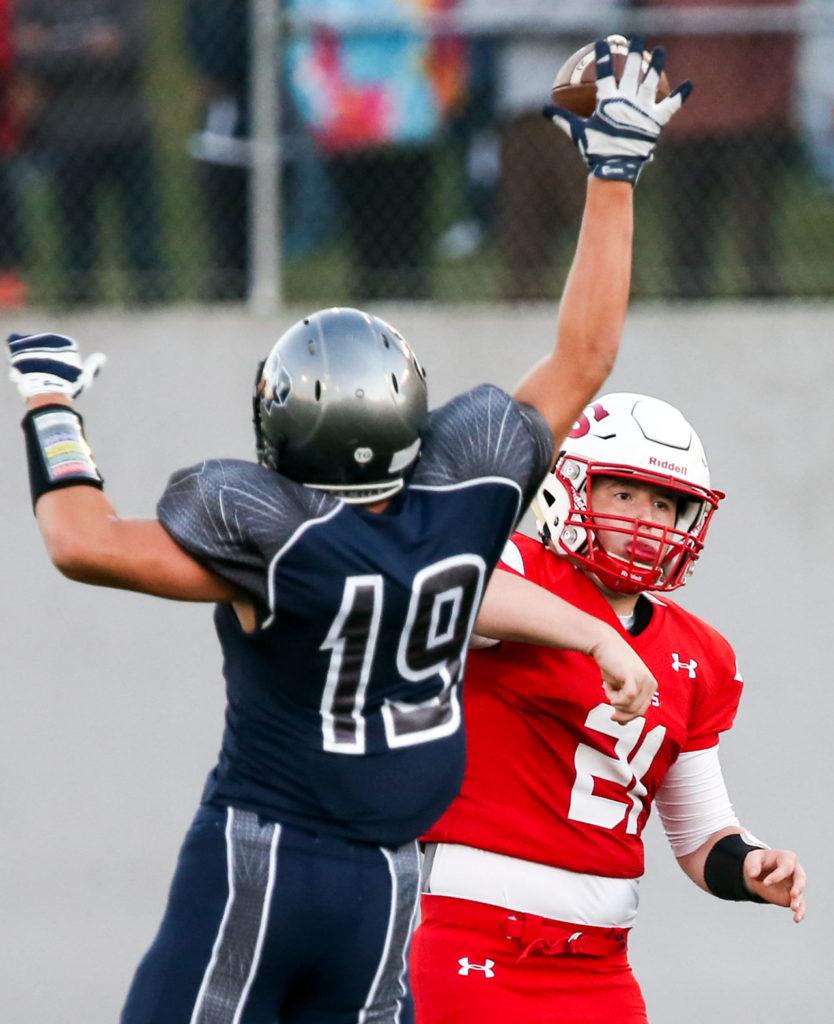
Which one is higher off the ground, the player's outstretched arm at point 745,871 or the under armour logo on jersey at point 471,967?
the player's outstretched arm at point 745,871

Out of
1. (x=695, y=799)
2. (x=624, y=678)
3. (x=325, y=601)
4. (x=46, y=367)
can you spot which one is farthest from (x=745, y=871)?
(x=46, y=367)

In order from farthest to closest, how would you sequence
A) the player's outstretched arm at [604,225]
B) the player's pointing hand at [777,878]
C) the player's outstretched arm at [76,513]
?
the player's pointing hand at [777,878], the player's outstretched arm at [604,225], the player's outstretched arm at [76,513]

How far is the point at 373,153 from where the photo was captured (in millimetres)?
5535

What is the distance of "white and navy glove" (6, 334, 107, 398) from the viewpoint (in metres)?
2.34

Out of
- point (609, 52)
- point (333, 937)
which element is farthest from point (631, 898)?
point (609, 52)

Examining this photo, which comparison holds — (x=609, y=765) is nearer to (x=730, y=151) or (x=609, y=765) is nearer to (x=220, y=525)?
(x=220, y=525)

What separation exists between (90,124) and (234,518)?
365 centimetres

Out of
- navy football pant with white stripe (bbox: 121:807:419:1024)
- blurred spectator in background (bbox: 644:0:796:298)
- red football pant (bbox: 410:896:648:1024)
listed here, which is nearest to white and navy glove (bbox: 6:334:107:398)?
navy football pant with white stripe (bbox: 121:807:419:1024)

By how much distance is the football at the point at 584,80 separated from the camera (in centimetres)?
253

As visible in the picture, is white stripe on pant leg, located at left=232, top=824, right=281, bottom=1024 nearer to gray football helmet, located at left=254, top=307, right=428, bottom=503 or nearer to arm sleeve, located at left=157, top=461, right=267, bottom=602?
arm sleeve, located at left=157, top=461, right=267, bottom=602

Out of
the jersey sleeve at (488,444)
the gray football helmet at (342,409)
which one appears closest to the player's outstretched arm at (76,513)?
the gray football helmet at (342,409)

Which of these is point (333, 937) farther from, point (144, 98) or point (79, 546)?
point (144, 98)

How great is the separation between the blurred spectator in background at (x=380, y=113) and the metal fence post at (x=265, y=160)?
75 millimetres

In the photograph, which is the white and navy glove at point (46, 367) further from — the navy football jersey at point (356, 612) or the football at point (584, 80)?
the football at point (584, 80)
